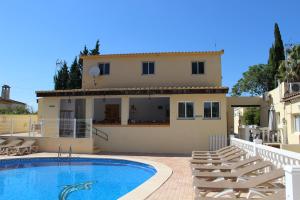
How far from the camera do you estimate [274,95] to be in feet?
89.1

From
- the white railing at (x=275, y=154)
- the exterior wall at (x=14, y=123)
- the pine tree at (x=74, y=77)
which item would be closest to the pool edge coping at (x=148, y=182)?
the white railing at (x=275, y=154)

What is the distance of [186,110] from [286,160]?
15.0 metres

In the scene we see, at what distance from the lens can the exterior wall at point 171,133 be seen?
22.1 m

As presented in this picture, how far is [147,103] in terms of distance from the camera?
28.6 metres

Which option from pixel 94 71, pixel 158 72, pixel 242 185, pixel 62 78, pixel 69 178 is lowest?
pixel 69 178

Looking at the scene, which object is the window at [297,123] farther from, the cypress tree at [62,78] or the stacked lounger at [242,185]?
the cypress tree at [62,78]

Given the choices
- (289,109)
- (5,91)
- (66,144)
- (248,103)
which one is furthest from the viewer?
(5,91)

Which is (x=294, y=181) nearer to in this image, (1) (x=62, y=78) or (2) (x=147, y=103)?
(2) (x=147, y=103)

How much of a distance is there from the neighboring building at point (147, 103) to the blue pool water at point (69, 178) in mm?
3562

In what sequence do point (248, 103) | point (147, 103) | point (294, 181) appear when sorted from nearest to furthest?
1. point (294, 181)
2. point (147, 103)
3. point (248, 103)

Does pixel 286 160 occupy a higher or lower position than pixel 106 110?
lower

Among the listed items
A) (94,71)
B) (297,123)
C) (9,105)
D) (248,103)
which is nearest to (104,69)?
(94,71)

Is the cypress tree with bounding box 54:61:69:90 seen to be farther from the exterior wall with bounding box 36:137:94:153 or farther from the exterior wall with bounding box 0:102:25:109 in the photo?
the exterior wall with bounding box 36:137:94:153

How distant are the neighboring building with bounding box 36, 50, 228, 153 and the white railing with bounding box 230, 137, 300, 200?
20.9 feet
